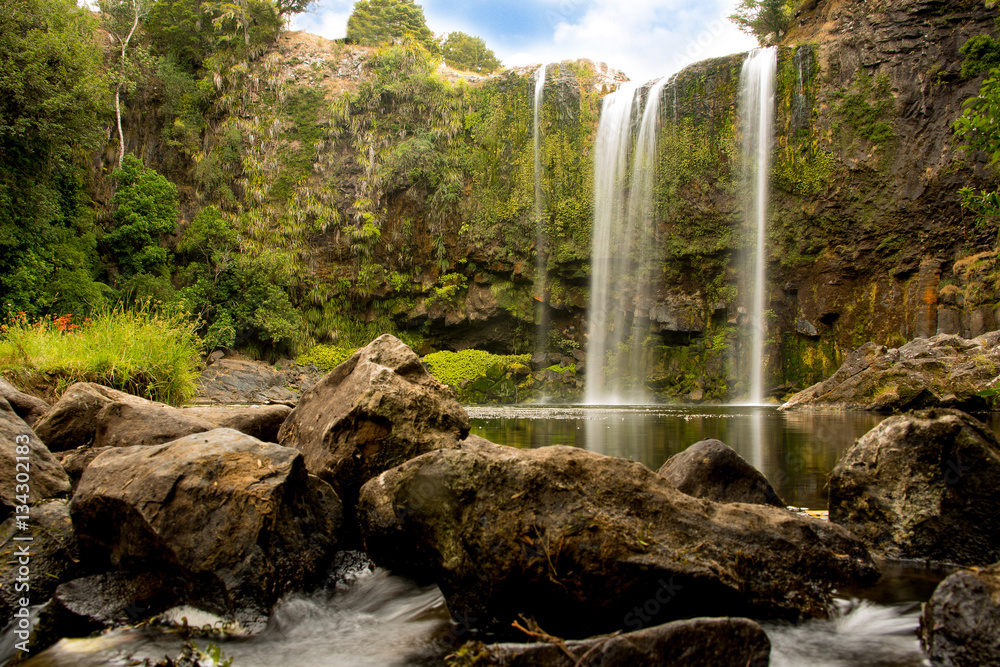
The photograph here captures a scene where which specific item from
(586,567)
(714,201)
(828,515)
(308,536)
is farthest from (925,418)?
(714,201)

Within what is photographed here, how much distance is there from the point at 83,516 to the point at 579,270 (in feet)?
82.0

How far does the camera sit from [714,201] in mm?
25500

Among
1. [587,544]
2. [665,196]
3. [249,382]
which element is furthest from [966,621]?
[665,196]

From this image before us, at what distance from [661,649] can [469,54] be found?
4998cm

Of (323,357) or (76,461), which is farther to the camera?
(323,357)

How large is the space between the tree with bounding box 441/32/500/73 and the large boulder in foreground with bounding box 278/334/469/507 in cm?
4460

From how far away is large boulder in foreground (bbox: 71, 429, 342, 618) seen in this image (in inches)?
124

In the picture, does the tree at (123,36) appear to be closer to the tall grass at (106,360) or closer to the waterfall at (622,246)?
the waterfall at (622,246)

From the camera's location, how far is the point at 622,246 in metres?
26.9

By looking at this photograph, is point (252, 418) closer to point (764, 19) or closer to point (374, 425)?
point (374, 425)

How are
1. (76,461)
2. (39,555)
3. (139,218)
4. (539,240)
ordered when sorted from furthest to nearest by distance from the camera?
(539,240) < (139,218) < (76,461) < (39,555)

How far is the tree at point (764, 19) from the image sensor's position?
27.4m

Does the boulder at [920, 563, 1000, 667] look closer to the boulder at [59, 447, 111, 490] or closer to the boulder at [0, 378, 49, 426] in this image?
the boulder at [59, 447, 111, 490]

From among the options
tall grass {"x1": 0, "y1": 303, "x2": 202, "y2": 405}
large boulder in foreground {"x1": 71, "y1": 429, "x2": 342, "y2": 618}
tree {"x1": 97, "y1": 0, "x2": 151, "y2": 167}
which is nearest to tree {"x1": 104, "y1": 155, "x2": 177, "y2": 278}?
tree {"x1": 97, "y1": 0, "x2": 151, "y2": 167}
